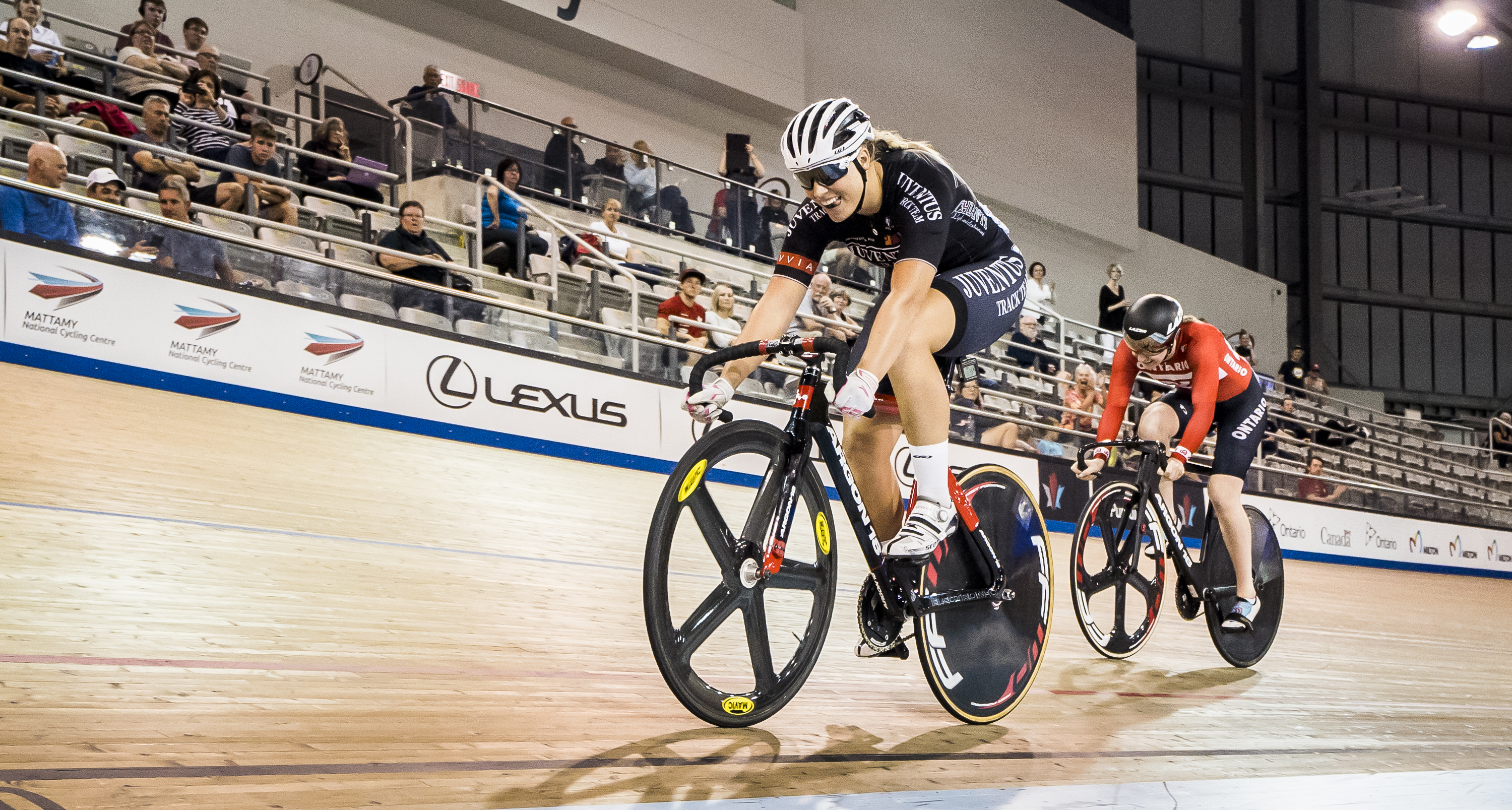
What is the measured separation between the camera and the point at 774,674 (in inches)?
95.4

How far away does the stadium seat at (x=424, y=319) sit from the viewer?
741 centimetres

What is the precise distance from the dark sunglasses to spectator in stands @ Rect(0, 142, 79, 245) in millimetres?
5211

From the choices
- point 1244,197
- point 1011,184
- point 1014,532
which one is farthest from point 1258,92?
point 1014,532

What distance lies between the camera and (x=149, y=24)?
856 cm

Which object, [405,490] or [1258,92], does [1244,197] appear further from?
[405,490]

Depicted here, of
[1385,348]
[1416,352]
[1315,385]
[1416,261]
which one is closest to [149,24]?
[1315,385]

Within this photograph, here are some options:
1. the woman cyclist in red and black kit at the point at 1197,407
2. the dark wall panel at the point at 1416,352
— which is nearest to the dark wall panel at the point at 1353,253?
the dark wall panel at the point at 1416,352

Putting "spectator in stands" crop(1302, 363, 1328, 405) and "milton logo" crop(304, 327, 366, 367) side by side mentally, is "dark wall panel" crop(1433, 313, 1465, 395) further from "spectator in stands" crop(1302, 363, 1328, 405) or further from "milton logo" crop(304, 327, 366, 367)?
"milton logo" crop(304, 327, 366, 367)

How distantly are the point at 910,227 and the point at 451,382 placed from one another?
570 centimetres

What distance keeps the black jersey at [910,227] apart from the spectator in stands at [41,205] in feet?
16.4

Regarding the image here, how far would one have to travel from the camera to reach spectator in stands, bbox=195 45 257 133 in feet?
27.0

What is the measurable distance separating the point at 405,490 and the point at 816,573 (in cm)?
311

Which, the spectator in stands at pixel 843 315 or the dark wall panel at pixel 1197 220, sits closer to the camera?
the spectator in stands at pixel 843 315

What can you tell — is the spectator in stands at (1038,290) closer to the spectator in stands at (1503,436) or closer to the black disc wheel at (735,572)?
the spectator in stands at (1503,436)
